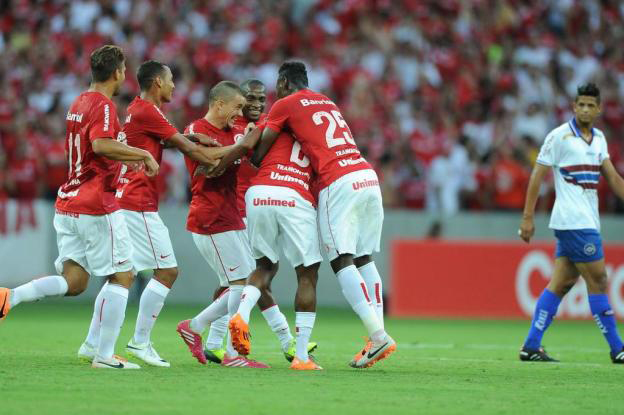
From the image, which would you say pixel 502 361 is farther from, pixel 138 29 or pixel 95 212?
pixel 138 29

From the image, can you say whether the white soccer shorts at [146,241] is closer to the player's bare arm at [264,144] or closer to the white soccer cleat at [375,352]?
the player's bare arm at [264,144]

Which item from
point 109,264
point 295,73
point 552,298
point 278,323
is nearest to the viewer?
point 109,264

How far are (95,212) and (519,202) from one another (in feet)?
38.0

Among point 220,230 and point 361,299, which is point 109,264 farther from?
point 361,299

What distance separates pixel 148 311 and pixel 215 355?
766 millimetres

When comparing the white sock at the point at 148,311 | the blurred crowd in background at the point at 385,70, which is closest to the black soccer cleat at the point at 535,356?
the white sock at the point at 148,311

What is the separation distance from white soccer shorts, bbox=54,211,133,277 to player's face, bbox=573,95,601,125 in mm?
4377

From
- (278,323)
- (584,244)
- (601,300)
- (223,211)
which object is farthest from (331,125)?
(601,300)

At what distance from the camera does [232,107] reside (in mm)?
9320

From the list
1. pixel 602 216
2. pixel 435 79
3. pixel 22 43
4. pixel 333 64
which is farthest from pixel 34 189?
pixel 602 216

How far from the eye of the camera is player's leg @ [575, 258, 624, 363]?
33.1 ft

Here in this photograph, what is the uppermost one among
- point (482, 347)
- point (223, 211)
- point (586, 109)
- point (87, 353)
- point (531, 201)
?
point (586, 109)

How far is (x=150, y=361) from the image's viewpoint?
8.80 m

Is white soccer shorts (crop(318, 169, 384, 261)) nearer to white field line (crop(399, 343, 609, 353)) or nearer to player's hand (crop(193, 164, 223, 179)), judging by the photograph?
player's hand (crop(193, 164, 223, 179))
